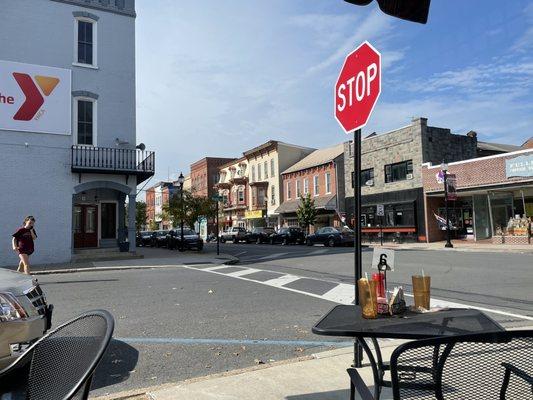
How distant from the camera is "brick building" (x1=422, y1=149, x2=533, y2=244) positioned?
28.3 m

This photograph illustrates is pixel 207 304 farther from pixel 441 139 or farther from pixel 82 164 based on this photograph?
pixel 441 139

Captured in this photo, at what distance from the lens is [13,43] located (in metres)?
21.1

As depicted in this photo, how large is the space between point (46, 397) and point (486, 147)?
45726mm

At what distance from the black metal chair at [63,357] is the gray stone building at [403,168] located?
3437cm

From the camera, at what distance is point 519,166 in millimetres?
28047

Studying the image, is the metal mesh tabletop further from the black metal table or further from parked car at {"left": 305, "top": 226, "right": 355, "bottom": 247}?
parked car at {"left": 305, "top": 226, "right": 355, "bottom": 247}

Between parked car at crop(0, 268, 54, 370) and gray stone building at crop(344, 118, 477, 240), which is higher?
gray stone building at crop(344, 118, 477, 240)

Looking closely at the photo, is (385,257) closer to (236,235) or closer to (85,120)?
(85,120)

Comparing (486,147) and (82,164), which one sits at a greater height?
(486,147)

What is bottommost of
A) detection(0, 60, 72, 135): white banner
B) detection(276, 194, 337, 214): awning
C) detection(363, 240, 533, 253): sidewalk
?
detection(363, 240, 533, 253): sidewalk

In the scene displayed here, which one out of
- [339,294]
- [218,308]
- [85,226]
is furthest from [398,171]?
[218,308]

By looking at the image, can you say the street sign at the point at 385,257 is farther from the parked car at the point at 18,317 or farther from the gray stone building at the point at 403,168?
the gray stone building at the point at 403,168

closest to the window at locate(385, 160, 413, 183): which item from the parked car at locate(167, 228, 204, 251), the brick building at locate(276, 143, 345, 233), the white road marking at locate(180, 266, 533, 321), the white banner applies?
the brick building at locate(276, 143, 345, 233)

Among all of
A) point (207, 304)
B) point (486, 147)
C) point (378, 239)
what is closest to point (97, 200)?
point (207, 304)
